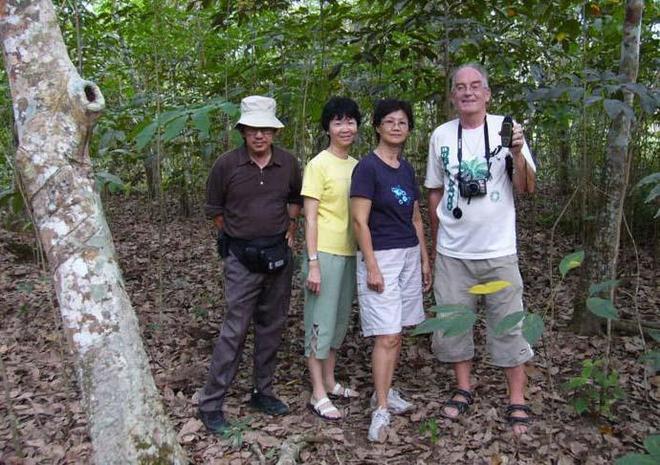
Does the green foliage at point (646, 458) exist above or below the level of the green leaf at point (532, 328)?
below

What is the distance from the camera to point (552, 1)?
3.62 metres

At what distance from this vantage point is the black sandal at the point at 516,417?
9.88ft

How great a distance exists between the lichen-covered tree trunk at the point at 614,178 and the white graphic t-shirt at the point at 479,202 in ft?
2.23

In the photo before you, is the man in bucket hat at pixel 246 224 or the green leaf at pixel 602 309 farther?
the man in bucket hat at pixel 246 224

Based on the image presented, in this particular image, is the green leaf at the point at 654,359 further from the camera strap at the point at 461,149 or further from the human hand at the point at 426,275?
the human hand at the point at 426,275

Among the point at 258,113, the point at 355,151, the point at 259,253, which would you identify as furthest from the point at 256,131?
the point at 355,151

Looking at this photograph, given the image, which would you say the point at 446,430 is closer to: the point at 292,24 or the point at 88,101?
the point at 88,101

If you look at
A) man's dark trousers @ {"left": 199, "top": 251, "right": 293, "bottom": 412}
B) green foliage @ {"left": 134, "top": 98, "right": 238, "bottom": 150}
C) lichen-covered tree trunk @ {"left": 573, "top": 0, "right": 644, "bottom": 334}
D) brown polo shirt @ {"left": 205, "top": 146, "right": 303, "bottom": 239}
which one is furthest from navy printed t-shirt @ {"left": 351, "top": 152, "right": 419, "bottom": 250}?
lichen-covered tree trunk @ {"left": 573, "top": 0, "right": 644, "bottom": 334}

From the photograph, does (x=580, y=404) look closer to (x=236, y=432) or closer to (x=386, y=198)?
(x=386, y=198)

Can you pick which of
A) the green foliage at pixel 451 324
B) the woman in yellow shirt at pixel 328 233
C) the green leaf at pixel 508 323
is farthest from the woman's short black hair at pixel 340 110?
the green leaf at pixel 508 323

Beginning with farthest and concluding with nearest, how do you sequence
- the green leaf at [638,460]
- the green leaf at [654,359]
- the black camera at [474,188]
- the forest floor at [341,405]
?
the black camera at [474,188]
the forest floor at [341,405]
the green leaf at [654,359]
the green leaf at [638,460]

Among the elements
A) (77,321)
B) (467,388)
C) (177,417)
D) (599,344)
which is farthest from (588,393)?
(77,321)

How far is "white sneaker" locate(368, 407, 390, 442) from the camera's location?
2.97m

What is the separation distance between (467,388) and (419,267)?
2.56 ft
